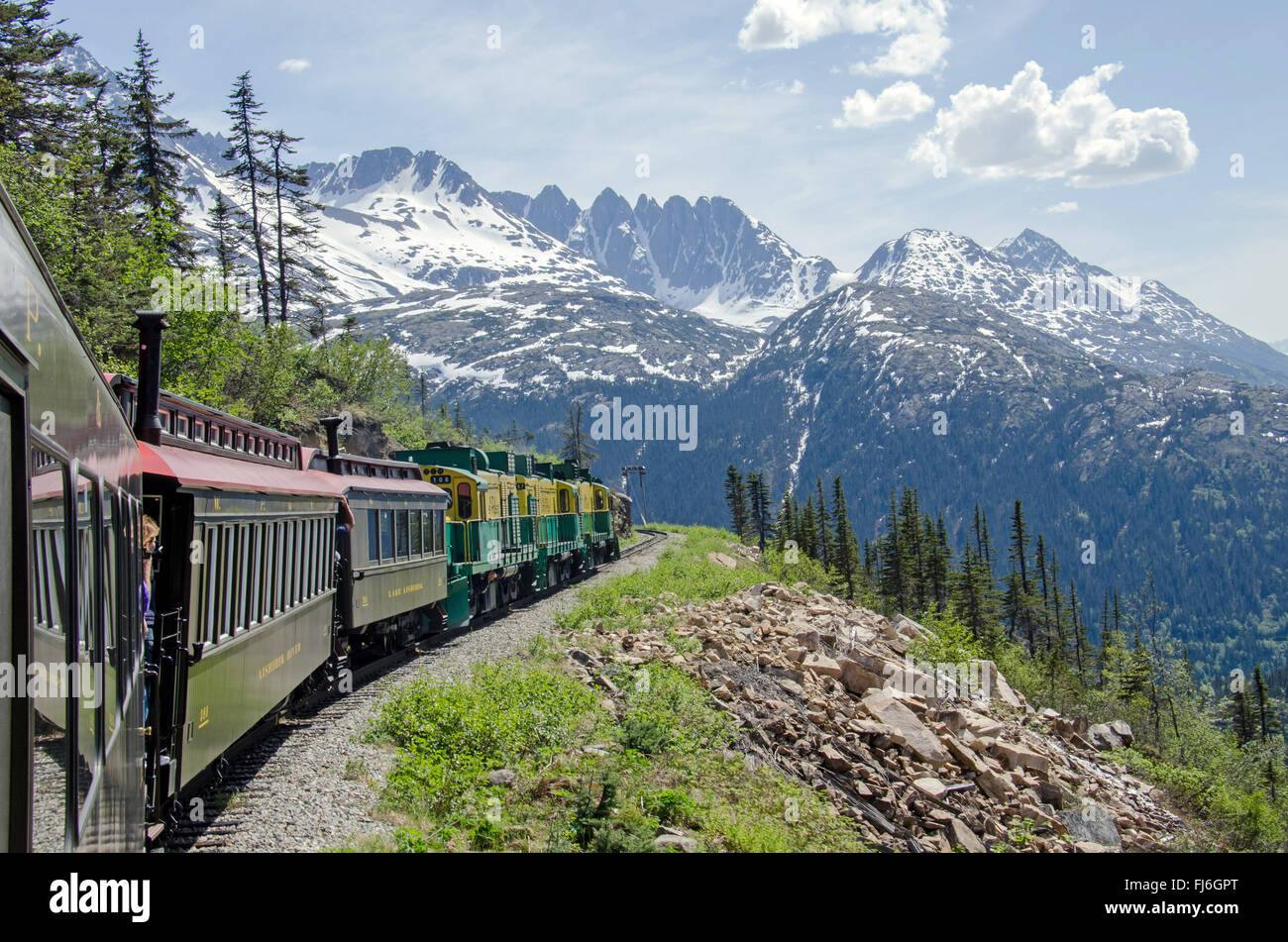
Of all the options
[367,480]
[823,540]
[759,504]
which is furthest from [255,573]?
[759,504]

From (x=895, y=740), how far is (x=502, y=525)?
1490 centimetres

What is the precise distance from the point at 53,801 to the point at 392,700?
9.93 meters

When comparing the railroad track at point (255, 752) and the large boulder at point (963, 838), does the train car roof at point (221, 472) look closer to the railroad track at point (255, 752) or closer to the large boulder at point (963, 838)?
the railroad track at point (255, 752)

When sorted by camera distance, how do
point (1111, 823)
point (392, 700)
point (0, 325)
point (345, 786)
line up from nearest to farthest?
point (0, 325), point (345, 786), point (392, 700), point (1111, 823)

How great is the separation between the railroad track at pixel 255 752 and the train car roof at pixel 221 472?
2.85m

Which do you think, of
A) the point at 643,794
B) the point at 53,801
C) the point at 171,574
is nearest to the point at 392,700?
the point at 643,794

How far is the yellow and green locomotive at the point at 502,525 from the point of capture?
2495 cm

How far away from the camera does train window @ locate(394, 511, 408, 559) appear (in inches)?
741

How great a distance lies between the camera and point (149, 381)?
8.88m

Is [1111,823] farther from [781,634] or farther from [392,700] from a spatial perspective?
[392,700]

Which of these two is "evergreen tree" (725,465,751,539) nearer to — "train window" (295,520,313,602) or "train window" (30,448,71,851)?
"train window" (295,520,313,602)
